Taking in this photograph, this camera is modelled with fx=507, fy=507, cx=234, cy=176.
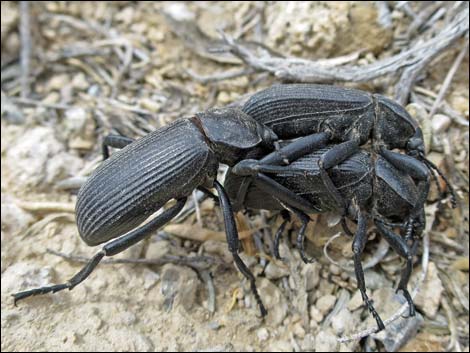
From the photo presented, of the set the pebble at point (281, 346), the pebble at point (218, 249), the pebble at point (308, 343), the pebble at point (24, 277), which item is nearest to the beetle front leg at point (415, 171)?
the pebble at point (308, 343)

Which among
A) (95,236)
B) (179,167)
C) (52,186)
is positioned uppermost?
(179,167)

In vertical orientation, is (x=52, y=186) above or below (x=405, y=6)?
below

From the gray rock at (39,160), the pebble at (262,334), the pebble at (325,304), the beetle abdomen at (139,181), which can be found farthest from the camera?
the gray rock at (39,160)

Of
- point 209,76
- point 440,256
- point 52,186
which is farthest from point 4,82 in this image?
point 440,256

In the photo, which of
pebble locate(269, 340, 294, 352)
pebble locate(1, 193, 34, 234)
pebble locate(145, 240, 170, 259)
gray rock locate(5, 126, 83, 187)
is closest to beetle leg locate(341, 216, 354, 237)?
pebble locate(269, 340, 294, 352)

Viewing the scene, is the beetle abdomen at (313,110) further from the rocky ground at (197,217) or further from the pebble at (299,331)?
the pebble at (299,331)

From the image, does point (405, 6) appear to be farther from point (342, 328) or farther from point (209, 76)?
point (342, 328)
